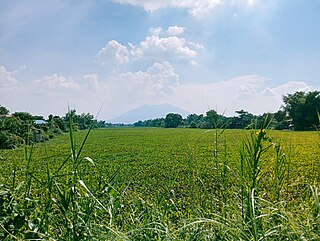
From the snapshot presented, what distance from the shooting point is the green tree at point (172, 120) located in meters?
65.2

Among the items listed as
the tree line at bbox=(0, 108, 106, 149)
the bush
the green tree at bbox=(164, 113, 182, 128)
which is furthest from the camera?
the green tree at bbox=(164, 113, 182, 128)

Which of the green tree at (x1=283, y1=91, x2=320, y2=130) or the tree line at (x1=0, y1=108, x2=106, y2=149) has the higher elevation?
the green tree at (x1=283, y1=91, x2=320, y2=130)

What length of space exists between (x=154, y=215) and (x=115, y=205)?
26cm

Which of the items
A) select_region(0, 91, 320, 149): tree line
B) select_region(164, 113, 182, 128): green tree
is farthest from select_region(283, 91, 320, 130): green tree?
select_region(164, 113, 182, 128): green tree

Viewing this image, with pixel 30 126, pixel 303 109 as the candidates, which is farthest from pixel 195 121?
pixel 30 126

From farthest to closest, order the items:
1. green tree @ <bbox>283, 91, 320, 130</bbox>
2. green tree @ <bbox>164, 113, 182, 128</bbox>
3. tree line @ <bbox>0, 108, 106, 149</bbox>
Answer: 1. green tree @ <bbox>164, 113, 182, 128</bbox>
2. green tree @ <bbox>283, 91, 320, 130</bbox>
3. tree line @ <bbox>0, 108, 106, 149</bbox>

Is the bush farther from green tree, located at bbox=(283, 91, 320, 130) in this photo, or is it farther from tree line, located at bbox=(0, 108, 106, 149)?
green tree, located at bbox=(283, 91, 320, 130)

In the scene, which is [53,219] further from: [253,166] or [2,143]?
[2,143]

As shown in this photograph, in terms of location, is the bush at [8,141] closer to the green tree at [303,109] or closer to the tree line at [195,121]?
the tree line at [195,121]

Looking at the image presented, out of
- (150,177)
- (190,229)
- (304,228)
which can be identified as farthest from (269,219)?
(150,177)

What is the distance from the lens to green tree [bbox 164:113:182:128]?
65.2 metres

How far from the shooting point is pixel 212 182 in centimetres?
608

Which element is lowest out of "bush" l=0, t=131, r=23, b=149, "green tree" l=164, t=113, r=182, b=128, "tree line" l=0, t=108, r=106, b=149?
"bush" l=0, t=131, r=23, b=149

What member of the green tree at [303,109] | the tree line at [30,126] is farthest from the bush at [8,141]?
the green tree at [303,109]
